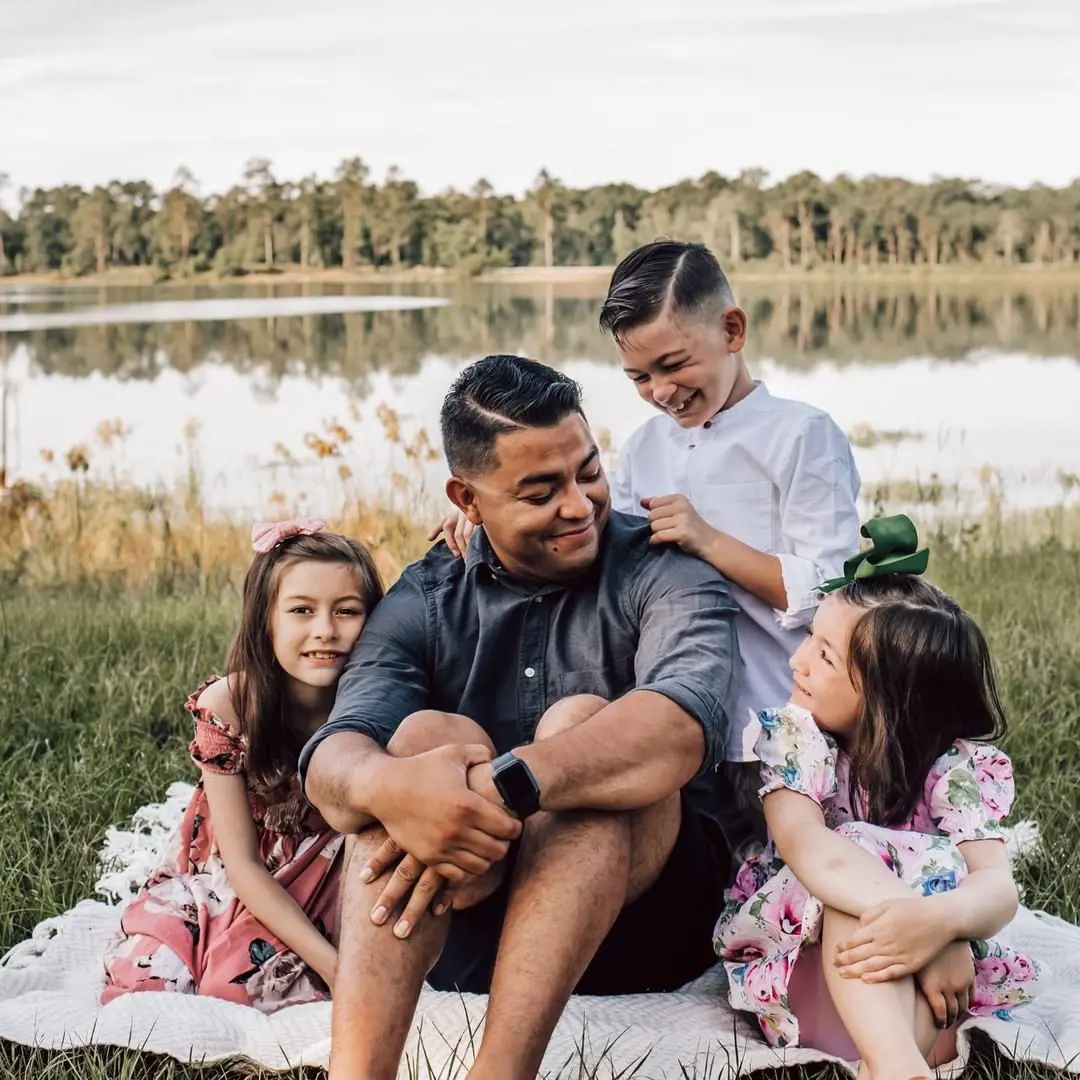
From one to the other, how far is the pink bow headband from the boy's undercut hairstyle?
0.80m

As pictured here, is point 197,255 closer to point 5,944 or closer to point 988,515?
point 988,515

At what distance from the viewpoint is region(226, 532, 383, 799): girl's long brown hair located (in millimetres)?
3113

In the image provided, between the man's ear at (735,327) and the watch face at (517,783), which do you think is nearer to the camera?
the watch face at (517,783)

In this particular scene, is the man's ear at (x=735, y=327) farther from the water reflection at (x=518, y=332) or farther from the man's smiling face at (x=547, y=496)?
the water reflection at (x=518, y=332)

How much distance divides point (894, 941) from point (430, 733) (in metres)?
0.86

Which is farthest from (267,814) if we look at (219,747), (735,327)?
(735,327)

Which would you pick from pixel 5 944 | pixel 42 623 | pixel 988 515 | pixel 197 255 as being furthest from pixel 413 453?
pixel 197 255

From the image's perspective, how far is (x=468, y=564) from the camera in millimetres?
3002

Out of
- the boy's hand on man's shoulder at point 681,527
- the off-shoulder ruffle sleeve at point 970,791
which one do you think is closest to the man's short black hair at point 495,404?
the boy's hand on man's shoulder at point 681,527

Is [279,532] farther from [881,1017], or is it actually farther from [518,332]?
[518,332]

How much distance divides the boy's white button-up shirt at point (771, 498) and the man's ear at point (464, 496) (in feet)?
1.58

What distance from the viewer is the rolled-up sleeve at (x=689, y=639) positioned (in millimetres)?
2564

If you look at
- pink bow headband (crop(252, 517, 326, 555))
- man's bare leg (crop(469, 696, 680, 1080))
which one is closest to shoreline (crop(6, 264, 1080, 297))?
pink bow headband (crop(252, 517, 326, 555))

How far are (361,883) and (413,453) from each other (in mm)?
4944
